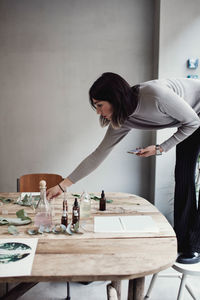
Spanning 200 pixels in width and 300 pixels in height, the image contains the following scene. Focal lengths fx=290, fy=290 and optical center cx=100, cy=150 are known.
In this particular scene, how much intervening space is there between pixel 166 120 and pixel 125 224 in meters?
0.67

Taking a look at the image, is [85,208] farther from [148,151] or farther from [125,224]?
[148,151]

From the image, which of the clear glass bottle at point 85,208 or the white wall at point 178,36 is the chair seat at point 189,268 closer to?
the clear glass bottle at point 85,208

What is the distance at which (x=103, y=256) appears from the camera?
1.13 metres

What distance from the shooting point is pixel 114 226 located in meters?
1.43

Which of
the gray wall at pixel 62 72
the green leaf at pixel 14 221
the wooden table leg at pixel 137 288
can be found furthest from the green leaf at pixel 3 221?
the gray wall at pixel 62 72

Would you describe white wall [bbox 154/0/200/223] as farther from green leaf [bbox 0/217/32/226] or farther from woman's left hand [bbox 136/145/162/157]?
green leaf [bbox 0/217/32/226]

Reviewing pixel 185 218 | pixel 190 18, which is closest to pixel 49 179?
pixel 185 218

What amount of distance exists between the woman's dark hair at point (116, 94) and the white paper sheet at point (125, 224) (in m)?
0.53

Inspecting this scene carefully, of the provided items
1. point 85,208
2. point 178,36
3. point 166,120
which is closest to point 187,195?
point 166,120

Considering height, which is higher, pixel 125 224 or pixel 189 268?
pixel 125 224

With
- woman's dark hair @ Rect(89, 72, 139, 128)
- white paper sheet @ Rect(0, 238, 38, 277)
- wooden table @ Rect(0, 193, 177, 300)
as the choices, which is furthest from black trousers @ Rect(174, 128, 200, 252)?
white paper sheet @ Rect(0, 238, 38, 277)

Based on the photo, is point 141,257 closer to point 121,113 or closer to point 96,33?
point 121,113

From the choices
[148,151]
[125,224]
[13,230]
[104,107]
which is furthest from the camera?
[148,151]

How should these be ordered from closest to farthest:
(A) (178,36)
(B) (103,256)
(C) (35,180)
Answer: (B) (103,256), (C) (35,180), (A) (178,36)
